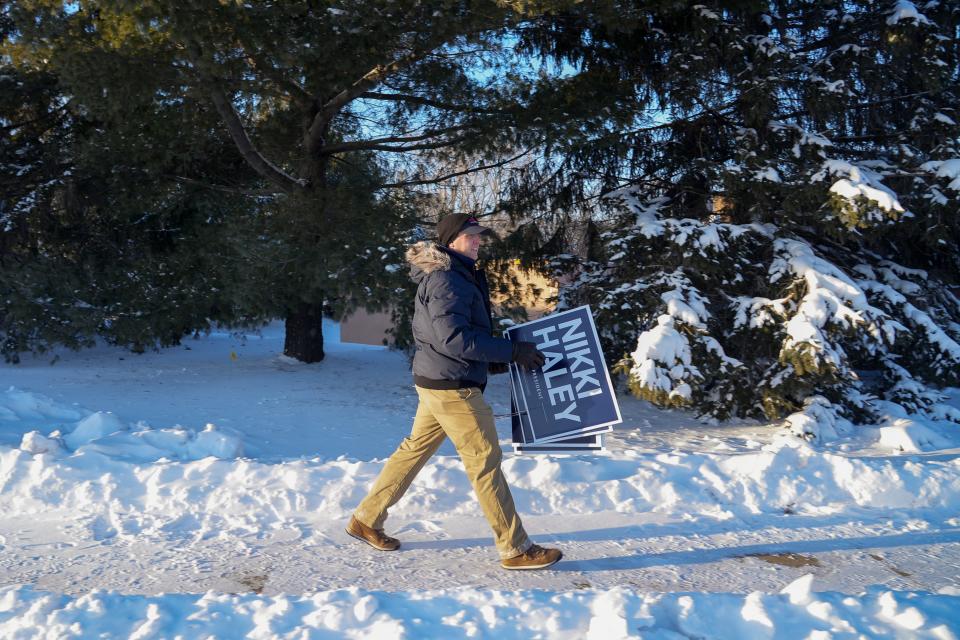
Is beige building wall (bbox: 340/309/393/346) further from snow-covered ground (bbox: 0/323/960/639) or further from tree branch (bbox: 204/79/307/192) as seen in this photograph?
snow-covered ground (bbox: 0/323/960/639)

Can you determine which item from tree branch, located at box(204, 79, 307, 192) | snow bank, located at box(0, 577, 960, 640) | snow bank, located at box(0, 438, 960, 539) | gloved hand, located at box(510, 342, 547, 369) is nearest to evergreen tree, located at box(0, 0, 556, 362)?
tree branch, located at box(204, 79, 307, 192)

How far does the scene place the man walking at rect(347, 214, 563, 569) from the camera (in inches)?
135

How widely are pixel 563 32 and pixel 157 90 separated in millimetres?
4428

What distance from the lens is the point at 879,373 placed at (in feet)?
25.7

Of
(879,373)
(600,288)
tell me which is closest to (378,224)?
(600,288)

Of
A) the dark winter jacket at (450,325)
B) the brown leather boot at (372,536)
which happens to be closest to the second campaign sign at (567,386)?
the dark winter jacket at (450,325)

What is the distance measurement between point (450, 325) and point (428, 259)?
1.16 feet

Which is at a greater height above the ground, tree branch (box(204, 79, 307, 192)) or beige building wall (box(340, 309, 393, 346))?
tree branch (box(204, 79, 307, 192))

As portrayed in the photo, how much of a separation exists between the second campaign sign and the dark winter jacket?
0.52 metres

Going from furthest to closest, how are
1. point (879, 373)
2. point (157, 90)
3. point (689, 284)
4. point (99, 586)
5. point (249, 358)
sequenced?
point (249, 358) < point (879, 373) < point (157, 90) < point (689, 284) < point (99, 586)

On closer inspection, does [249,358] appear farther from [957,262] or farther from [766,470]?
[957,262]

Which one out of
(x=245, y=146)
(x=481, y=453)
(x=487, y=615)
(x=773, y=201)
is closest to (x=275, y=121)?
(x=245, y=146)

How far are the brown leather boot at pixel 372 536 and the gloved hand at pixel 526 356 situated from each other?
3.60 ft

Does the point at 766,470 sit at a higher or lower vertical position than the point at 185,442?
lower
